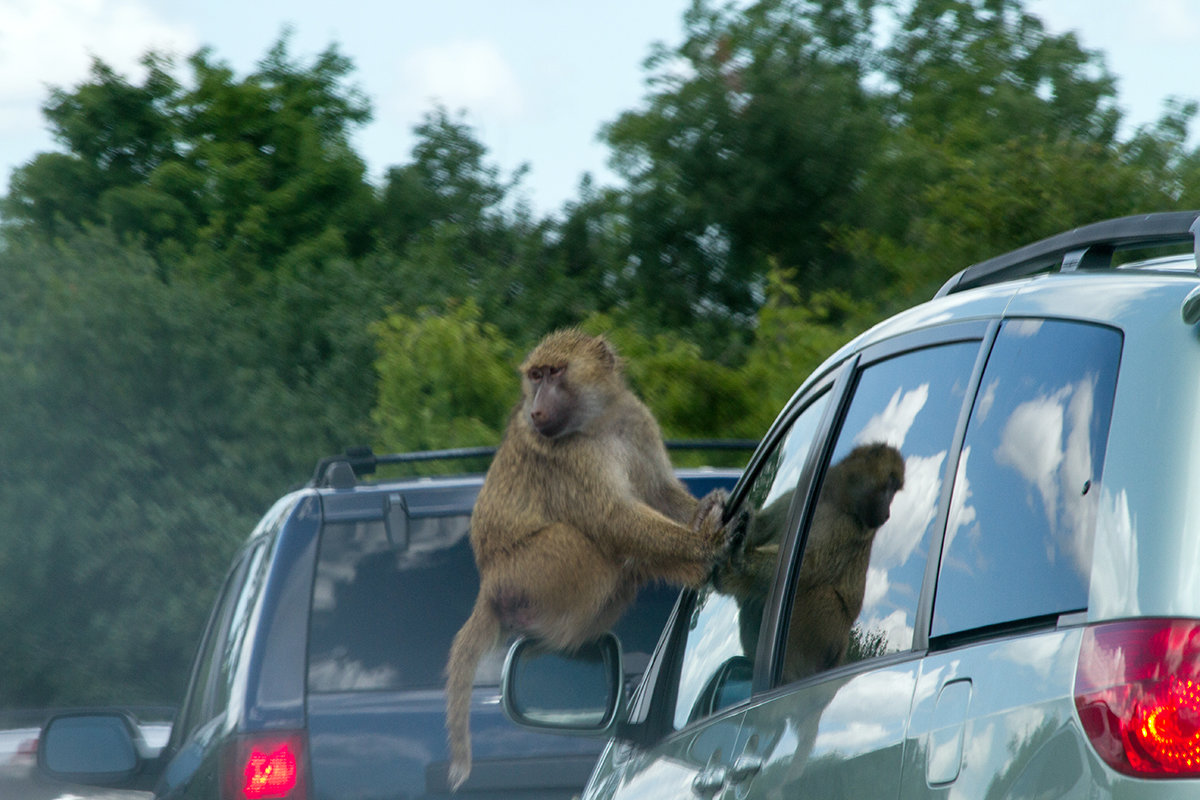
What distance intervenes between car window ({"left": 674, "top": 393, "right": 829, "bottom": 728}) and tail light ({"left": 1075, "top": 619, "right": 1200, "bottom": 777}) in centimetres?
114

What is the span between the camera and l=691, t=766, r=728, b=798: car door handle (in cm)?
237

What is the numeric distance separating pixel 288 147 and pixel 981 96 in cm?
1107

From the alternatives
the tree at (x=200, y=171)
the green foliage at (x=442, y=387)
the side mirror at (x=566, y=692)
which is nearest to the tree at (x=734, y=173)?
the tree at (x=200, y=171)

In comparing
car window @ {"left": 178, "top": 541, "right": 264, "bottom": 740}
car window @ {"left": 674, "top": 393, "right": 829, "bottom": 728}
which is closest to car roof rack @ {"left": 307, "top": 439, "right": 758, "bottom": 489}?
car window @ {"left": 178, "top": 541, "right": 264, "bottom": 740}

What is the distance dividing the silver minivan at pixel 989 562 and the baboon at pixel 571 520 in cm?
106

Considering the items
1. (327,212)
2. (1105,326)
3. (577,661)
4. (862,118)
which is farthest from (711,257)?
(1105,326)

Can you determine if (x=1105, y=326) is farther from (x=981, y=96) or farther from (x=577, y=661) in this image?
(x=981, y=96)

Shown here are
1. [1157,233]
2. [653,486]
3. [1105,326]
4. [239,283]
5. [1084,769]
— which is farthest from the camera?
[239,283]

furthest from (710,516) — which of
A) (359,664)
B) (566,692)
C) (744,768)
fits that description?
(744,768)

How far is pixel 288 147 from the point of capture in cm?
2478

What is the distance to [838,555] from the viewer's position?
235cm

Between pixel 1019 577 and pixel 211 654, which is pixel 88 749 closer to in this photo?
pixel 211 654

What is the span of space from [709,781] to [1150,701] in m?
1.14

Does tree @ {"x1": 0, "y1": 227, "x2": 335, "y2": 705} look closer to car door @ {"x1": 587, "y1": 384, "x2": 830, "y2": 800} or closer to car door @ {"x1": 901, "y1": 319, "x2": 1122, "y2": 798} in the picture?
car door @ {"x1": 587, "y1": 384, "x2": 830, "y2": 800}
